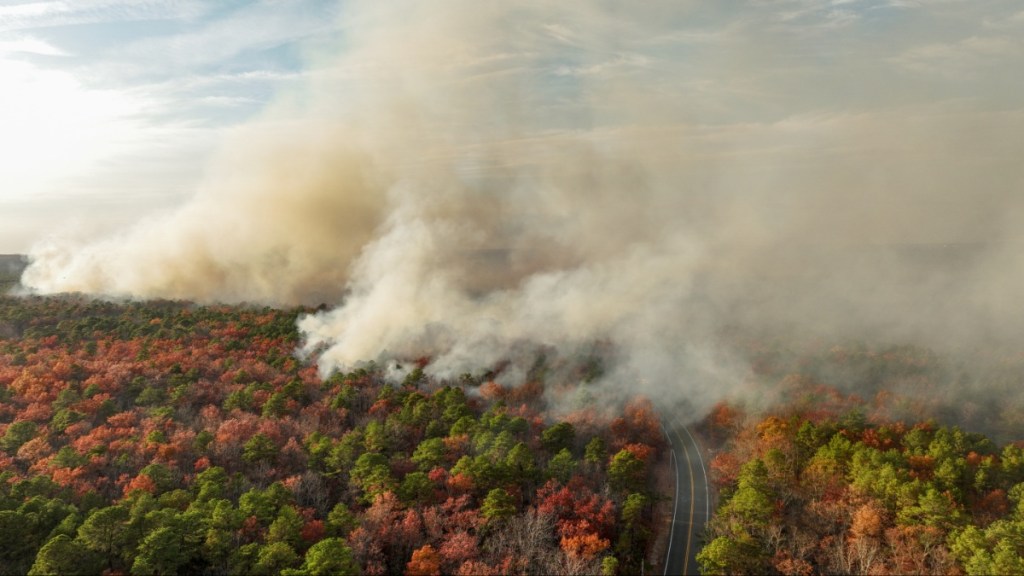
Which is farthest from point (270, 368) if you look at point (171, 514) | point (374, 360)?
point (171, 514)

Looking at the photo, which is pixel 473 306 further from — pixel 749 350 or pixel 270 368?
pixel 749 350

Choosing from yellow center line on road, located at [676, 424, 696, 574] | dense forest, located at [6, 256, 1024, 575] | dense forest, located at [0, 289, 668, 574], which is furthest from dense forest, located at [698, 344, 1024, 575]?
dense forest, located at [0, 289, 668, 574]

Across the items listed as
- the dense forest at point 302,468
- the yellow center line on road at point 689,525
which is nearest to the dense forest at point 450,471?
the dense forest at point 302,468

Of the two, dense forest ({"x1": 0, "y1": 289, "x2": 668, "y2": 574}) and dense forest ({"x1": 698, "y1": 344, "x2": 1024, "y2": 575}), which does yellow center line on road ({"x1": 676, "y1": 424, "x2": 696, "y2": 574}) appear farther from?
dense forest ({"x1": 0, "y1": 289, "x2": 668, "y2": 574})

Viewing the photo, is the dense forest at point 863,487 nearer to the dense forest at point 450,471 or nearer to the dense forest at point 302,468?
the dense forest at point 450,471

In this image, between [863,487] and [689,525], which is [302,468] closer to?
[689,525]
